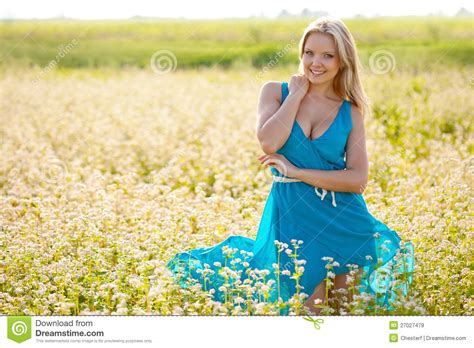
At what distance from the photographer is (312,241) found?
4566mm

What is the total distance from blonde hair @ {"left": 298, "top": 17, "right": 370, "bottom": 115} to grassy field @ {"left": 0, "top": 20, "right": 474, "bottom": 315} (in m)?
1.17

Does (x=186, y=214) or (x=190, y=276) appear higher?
(x=186, y=214)

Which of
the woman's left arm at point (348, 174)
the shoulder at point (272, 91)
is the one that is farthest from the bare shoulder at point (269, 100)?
the woman's left arm at point (348, 174)

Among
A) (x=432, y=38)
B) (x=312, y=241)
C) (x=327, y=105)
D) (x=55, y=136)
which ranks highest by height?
(x=432, y=38)

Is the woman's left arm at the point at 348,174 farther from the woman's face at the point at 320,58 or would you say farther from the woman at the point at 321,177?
the woman's face at the point at 320,58

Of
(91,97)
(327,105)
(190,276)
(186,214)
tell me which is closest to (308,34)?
(327,105)

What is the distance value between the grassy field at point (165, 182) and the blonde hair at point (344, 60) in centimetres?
117

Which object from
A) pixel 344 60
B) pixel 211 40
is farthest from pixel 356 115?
pixel 211 40

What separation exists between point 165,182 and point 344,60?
3908 mm

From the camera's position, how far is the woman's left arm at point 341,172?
4.47 metres

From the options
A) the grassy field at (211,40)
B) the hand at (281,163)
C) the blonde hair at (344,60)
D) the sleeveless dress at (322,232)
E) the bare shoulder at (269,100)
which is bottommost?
the sleeveless dress at (322,232)

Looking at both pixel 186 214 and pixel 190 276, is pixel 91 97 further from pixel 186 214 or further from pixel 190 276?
pixel 190 276

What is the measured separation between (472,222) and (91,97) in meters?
9.89

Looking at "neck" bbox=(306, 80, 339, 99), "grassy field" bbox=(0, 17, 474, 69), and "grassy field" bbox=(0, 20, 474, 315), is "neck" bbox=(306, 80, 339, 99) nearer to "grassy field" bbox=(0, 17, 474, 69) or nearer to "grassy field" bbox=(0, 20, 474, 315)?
"grassy field" bbox=(0, 20, 474, 315)
